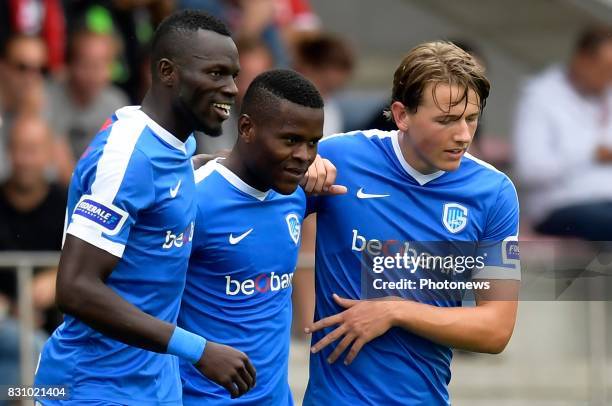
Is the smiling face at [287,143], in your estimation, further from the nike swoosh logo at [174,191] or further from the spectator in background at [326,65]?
the spectator in background at [326,65]

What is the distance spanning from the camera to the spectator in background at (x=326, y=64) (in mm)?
10367

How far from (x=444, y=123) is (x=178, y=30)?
1.09m

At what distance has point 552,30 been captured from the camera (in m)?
12.6

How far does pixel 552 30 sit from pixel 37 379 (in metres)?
8.63

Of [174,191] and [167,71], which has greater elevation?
[167,71]

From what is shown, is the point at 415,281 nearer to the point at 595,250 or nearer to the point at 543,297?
the point at 543,297

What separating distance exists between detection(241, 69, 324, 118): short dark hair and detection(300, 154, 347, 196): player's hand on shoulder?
0.27 meters

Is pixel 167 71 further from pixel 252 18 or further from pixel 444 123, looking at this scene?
pixel 252 18

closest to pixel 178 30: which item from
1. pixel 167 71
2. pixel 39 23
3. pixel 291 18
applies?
pixel 167 71

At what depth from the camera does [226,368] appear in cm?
456

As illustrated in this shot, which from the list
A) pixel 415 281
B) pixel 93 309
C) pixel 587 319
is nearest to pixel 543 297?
pixel 415 281

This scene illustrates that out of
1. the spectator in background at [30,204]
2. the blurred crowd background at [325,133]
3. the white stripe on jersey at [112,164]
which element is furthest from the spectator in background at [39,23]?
the white stripe on jersey at [112,164]

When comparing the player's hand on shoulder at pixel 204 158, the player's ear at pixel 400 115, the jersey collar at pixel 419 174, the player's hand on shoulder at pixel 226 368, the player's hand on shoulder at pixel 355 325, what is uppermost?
the player's ear at pixel 400 115

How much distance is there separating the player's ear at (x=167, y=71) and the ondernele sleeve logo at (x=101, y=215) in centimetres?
55
